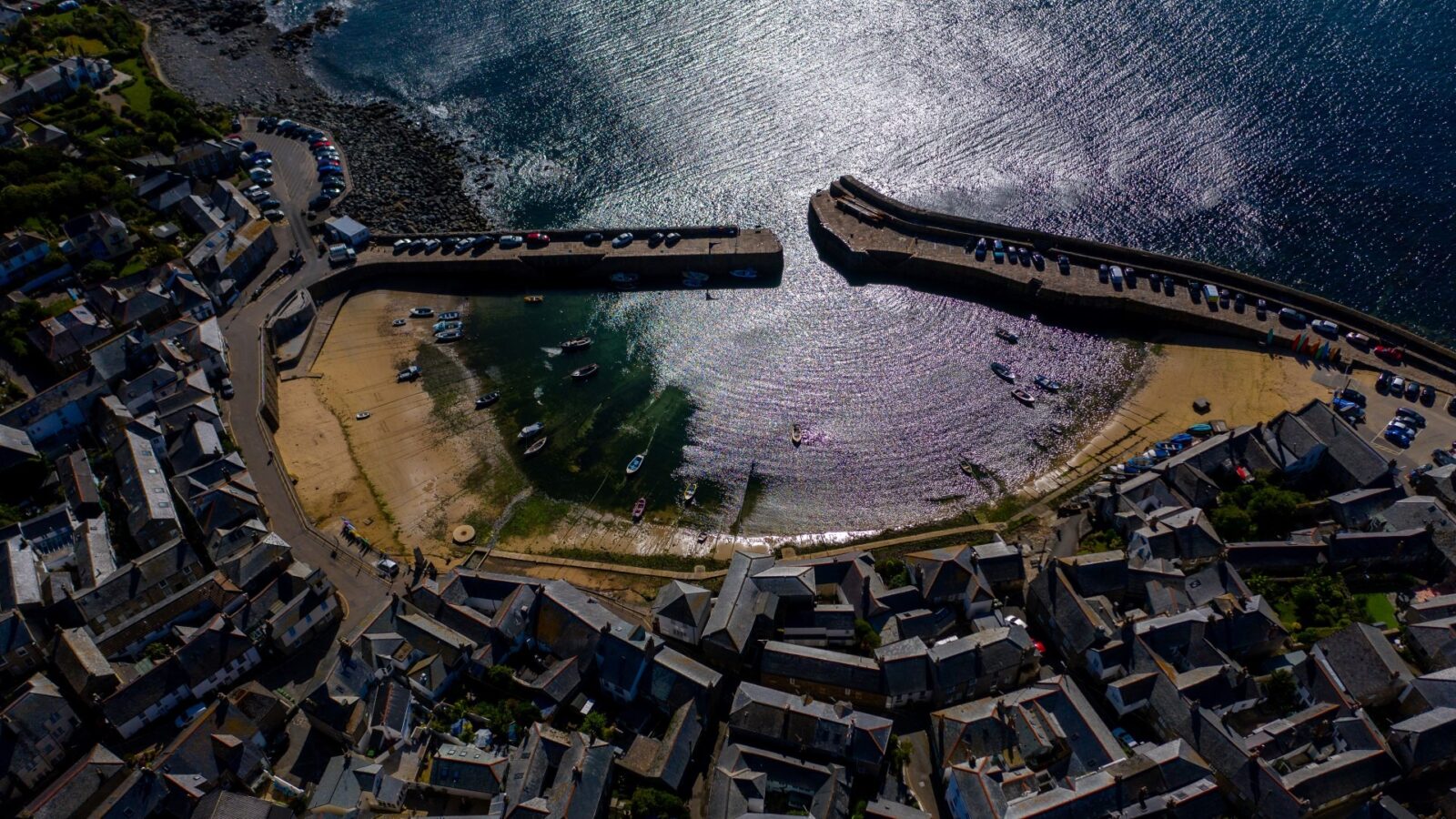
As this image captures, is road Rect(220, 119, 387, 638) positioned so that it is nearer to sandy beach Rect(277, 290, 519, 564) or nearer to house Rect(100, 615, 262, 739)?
sandy beach Rect(277, 290, 519, 564)

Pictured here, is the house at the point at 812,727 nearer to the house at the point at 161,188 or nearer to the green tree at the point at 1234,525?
the green tree at the point at 1234,525

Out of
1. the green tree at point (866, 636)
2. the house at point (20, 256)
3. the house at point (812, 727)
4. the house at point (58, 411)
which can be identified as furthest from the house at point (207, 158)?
the green tree at point (866, 636)

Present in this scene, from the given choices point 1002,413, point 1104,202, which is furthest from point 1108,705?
point 1104,202

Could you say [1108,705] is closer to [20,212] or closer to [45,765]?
[45,765]

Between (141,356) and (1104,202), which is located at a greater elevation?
(1104,202)

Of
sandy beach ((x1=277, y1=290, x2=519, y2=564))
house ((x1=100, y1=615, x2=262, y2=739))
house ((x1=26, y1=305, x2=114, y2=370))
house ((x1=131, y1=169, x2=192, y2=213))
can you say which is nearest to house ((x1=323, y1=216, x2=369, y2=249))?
sandy beach ((x1=277, y1=290, x2=519, y2=564))
